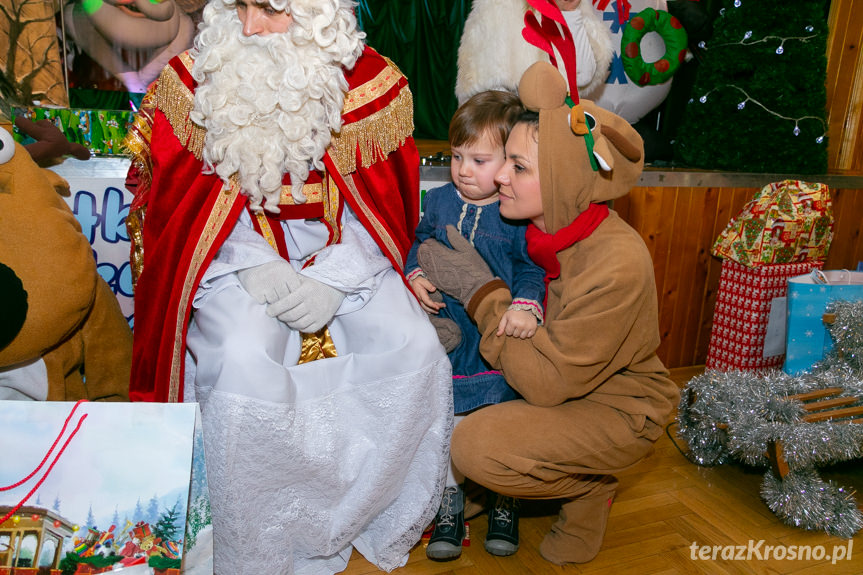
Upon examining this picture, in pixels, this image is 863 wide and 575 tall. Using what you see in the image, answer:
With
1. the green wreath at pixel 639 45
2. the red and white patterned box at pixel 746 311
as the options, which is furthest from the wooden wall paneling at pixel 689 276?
the green wreath at pixel 639 45

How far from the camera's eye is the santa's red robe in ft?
5.27

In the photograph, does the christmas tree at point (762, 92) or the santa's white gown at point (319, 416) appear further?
the christmas tree at point (762, 92)

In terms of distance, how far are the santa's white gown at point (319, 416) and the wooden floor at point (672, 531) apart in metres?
0.21

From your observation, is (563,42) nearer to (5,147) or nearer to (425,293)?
(425,293)

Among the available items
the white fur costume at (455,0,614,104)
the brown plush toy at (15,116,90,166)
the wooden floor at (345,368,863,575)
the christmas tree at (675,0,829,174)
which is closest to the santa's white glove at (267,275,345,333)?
the wooden floor at (345,368,863,575)

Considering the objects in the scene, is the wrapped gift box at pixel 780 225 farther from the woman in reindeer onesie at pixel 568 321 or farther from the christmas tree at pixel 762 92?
the woman in reindeer onesie at pixel 568 321

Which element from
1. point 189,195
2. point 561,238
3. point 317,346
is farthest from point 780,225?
point 189,195

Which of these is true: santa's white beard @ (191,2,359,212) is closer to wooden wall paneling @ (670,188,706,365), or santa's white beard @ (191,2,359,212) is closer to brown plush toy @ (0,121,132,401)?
brown plush toy @ (0,121,132,401)

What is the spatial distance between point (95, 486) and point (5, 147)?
83 centimetres

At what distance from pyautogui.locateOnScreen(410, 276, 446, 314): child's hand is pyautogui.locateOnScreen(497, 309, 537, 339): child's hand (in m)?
0.24

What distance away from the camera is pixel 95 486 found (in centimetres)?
123

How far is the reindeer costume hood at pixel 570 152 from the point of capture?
1.53m

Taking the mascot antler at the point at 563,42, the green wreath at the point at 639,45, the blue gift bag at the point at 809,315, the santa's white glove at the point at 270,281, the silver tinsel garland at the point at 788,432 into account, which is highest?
the green wreath at the point at 639,45

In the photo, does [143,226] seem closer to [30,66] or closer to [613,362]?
[30,66]
